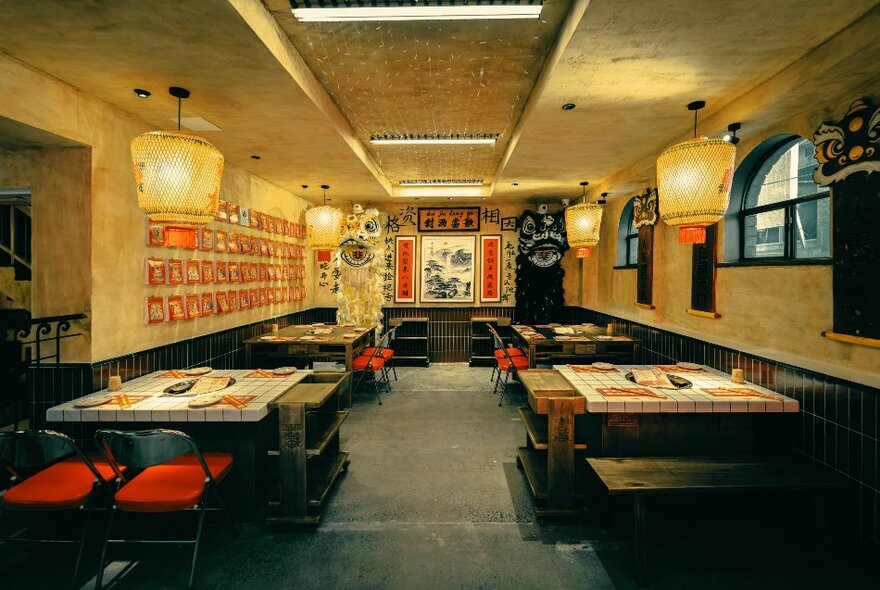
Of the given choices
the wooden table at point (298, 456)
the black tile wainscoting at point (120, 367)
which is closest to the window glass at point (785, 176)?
the wooden table at point (298, 456)

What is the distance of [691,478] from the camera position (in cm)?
260

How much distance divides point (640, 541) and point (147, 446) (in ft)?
9.44

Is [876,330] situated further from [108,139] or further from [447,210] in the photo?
[447,210]

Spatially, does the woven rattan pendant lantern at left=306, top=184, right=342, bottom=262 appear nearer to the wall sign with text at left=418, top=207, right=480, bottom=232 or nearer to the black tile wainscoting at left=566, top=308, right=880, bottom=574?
the wall sign with text at left=418, top=207, right=480, bottom=232

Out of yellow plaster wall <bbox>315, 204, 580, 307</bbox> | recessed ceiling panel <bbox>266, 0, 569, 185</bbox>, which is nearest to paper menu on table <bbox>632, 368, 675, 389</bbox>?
recessed ceiling panel <bbox>266, 0, 569, 185</bbox>

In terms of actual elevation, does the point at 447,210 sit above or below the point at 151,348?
above

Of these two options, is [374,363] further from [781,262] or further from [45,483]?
[781,262]

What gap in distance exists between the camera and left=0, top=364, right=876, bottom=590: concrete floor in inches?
97.1

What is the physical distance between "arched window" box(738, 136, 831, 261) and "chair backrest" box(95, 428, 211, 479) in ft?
14.7

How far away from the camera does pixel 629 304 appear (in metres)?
6.52

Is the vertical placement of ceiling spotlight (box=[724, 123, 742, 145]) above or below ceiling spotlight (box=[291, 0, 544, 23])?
below

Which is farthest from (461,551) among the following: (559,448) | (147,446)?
(147,446)

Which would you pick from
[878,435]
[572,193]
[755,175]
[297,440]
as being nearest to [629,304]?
[572,193]

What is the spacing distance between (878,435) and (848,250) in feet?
3.84
